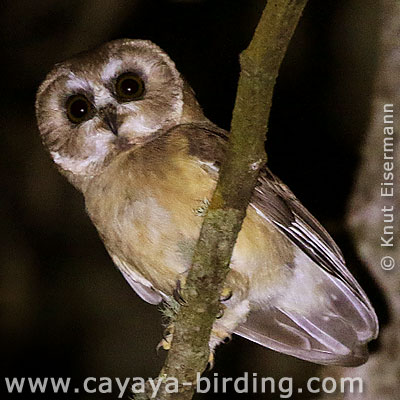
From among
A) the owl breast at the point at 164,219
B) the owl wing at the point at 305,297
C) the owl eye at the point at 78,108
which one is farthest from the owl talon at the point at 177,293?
the owl eye at the point at 78,108

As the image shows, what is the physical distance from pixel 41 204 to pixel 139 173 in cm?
63

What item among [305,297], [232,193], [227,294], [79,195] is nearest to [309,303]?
[305,297]

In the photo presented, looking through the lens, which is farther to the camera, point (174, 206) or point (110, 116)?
point (110, 116)

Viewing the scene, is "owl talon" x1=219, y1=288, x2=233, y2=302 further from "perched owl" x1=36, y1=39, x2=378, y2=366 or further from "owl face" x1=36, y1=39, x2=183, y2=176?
"owl face" x1=36, y1=39, x2=183, y2=176

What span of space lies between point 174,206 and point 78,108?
0.44 metres

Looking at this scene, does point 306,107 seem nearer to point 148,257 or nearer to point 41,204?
point 148,257

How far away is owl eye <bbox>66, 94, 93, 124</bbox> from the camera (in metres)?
1.87

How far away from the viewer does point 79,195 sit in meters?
2.24

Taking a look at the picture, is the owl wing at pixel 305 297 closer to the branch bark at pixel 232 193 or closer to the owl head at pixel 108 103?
the owl head at pixel 108 103

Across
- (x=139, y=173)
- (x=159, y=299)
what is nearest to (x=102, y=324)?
(x=159, y=299)

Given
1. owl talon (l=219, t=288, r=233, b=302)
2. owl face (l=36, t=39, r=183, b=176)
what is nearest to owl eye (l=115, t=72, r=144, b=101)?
owl face (l=36, t=39, r=183, b=176)

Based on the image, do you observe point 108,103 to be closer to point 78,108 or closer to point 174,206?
point 78,108

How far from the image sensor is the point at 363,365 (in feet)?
6.06

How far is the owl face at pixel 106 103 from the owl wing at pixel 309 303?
388mm
